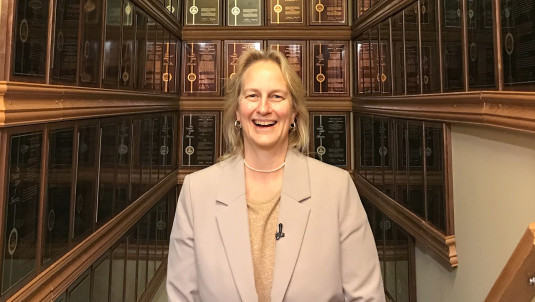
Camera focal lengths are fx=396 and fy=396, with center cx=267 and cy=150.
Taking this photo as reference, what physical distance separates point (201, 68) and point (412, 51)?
1973 mm

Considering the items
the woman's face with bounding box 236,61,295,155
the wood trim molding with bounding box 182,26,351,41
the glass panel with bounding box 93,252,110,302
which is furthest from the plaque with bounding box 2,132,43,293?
the wood trim molding with bounding box 182,26,351,41

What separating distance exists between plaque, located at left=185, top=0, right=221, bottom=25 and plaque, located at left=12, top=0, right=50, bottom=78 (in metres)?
2.31

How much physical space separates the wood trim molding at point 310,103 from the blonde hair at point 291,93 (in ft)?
6.82

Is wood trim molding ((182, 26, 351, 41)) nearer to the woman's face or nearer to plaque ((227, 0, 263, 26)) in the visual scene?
plaque ((227, 0, 263, 26))

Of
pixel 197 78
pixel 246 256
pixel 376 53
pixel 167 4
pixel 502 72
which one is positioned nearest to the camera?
pixel 246 256

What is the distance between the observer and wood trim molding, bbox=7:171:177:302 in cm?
121

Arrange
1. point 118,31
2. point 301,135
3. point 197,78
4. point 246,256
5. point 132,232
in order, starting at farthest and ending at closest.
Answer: point 197,78
point 132,232
point 118,31
point 301,135
point 246,256

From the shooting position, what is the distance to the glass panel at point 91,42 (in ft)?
5.08

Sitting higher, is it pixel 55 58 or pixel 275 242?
pixel 55 58

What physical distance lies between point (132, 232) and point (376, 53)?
1.97 m

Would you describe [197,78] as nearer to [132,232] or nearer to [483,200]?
[132,232]

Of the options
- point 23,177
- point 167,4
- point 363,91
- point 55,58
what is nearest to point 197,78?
point 167,4

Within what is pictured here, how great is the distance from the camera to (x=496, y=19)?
133 cm

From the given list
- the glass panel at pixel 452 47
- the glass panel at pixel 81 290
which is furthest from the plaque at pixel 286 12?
the glass panel at pixel 81 290
